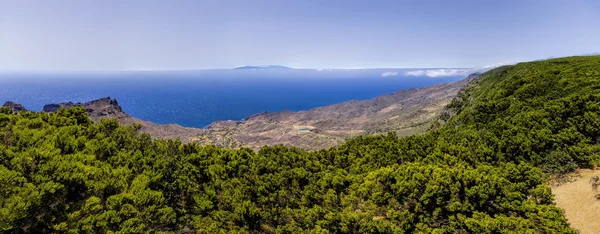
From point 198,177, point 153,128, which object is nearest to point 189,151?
point 198,177

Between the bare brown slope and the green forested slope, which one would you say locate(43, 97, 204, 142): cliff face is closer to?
the bare brown slope

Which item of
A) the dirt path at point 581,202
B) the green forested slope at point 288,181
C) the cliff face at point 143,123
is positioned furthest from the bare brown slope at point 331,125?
the dirt path at point 581,202

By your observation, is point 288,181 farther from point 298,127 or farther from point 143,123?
point 298,127

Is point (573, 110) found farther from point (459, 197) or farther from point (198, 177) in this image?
point (198, 177)

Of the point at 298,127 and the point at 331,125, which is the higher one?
the point at 331,125

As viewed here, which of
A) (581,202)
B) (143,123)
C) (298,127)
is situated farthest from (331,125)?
(581,202)
